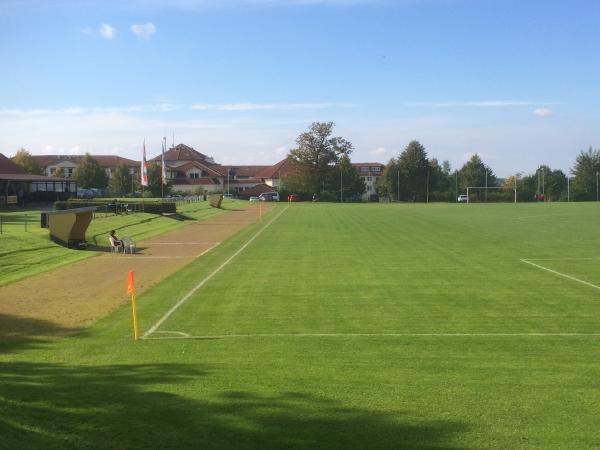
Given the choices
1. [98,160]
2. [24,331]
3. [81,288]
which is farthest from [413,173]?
[24,331]

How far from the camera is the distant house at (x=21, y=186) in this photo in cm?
6644

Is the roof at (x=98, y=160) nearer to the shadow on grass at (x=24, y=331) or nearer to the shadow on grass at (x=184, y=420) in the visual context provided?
the shadow on grass at (x=24, y=331)

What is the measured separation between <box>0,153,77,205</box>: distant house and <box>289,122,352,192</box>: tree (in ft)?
187

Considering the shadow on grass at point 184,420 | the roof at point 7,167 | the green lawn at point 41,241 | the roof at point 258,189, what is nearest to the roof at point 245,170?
the roof at point 258,189

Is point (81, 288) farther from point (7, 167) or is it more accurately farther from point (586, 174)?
point (586, 174)

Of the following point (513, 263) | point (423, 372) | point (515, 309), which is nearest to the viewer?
point (423, 372)

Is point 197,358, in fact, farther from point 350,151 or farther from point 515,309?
point 350,151

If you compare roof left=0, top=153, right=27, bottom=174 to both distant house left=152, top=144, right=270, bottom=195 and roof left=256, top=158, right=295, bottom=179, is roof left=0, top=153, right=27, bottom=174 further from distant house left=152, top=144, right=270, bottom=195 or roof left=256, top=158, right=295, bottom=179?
roof left=256, top=158, right=295, bottom=179

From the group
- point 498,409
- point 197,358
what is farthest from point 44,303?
point 498,409

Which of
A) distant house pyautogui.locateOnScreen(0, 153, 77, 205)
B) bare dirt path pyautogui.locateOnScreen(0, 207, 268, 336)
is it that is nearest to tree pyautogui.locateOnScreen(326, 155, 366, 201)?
distant house pyautogui.locateOnScreen(0, 153, 77, 205)

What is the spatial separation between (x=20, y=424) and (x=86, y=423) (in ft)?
2.37

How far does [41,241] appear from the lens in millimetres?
32000

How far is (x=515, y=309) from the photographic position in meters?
16.0

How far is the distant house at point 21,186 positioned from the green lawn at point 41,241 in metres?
17.0
